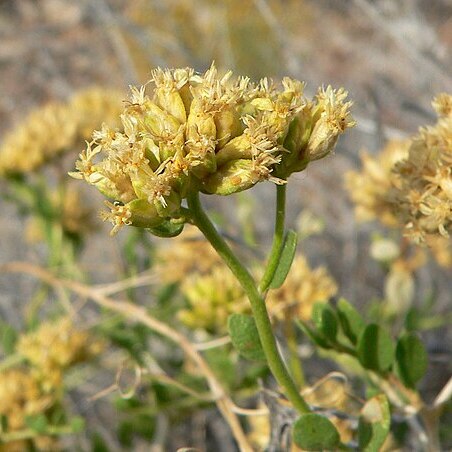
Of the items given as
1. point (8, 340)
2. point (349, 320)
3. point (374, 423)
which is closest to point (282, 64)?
point (8, 340)

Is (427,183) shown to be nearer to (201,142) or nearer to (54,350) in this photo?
(201,142)

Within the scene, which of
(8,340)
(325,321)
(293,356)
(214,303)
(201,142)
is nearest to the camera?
(201,142)

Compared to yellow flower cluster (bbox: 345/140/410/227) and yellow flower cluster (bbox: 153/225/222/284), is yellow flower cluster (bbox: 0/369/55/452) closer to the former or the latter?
yellow flower cluster (bbox: 153/225/222/284)

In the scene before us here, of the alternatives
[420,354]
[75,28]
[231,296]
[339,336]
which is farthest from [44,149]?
[75,28]

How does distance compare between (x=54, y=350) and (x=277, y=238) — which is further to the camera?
(x=54, y=350)

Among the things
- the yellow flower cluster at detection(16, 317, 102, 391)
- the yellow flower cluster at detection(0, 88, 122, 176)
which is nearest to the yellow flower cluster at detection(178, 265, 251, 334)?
the yellow flower cluster at detection(16, 317, 102, 391)

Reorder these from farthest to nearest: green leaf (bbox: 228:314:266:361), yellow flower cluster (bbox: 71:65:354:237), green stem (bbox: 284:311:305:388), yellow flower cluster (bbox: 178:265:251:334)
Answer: yellow flower cluster (bbox: 178:265:251:334), green stem (bbox: 284:311:305:388), green leaf (bbox: 228:314:266:361), yellow flower cluster (bbox: 71:65:354:237)
